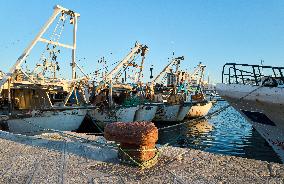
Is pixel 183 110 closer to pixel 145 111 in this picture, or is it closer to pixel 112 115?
pixel 145 111

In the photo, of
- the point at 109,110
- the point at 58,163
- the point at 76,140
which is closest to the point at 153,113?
the point at 109,110

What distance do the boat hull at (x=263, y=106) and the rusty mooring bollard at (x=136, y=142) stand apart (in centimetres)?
726

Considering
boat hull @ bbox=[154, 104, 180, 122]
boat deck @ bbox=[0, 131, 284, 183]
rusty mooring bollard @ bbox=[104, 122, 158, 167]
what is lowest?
boat hull @ bbox=[154, 104, 180, 122]

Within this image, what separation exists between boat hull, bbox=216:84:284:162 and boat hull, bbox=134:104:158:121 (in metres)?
17.7

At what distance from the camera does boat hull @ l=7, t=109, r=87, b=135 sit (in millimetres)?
21234

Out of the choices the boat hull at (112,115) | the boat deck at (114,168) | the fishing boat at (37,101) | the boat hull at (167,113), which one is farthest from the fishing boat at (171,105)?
the boat deck at (114,168)

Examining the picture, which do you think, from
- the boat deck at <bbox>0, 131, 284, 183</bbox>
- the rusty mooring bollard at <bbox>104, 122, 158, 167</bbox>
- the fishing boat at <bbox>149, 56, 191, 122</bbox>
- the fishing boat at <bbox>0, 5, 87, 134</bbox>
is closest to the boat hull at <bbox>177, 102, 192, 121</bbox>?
the fishing boat at <bbox>149, 56, 191, 122</bbox>

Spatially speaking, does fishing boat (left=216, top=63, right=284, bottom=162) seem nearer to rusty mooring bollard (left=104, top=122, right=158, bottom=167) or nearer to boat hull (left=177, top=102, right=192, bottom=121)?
rusty mooring bollard (left=104, top=122, right=158, bottom=167)

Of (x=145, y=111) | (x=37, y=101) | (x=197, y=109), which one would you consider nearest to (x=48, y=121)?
(x=37, y=101)

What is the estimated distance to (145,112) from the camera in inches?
1251

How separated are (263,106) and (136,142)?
26.7ft

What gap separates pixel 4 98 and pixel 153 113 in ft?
52.6

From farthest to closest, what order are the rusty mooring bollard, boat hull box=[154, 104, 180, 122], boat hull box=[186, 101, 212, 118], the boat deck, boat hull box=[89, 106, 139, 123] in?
1. boat hull box=[186, 101, 212, 118]
2. boat hull box=[154, 104, 180, 122]
3. boat hull box=[89, 106, 139, 123]
4. the rusty mooring bollard
5. the boat deck

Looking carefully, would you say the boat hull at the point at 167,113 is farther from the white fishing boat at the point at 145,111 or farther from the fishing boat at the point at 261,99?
the fishing boat at the point at 261,99
